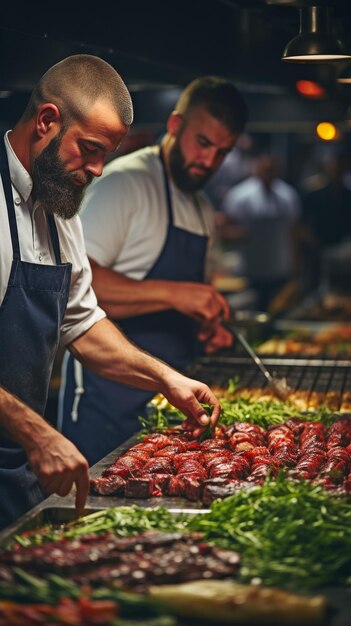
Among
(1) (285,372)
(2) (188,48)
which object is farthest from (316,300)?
(2) (188,48)

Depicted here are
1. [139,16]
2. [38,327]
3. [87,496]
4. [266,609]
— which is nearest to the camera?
[266,609]

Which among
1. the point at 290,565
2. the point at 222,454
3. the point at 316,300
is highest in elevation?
the point at 290,565

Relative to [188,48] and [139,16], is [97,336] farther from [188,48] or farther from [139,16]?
[188,48]

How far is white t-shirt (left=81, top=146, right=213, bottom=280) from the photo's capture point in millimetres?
5891

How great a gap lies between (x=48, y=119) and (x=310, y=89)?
3.38 m

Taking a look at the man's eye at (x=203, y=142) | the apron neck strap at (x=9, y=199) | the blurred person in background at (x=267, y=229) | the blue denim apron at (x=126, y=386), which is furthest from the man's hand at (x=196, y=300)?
the blurred person in background at (x=267, y=229)

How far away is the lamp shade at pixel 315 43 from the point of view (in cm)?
465

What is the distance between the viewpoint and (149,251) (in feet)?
20.1

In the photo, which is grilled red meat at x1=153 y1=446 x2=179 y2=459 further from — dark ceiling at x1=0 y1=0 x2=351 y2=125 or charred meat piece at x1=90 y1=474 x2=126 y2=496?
dark ceiling at x1=0 y1=0 x2=351 y2=125

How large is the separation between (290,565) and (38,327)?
1.58 metres

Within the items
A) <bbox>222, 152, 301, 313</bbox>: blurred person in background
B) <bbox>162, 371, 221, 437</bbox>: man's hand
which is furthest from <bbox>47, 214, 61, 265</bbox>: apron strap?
<bbox>222, 152, 301, 313</bbox>: blurred person in background

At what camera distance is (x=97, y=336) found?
14.9ft

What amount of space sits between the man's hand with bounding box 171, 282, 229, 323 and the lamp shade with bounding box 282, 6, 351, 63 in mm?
1578

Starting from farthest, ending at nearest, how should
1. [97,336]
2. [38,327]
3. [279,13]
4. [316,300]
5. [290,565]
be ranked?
[316,300] → [279,13] → [97,336] → [38,327] → [290,565]
